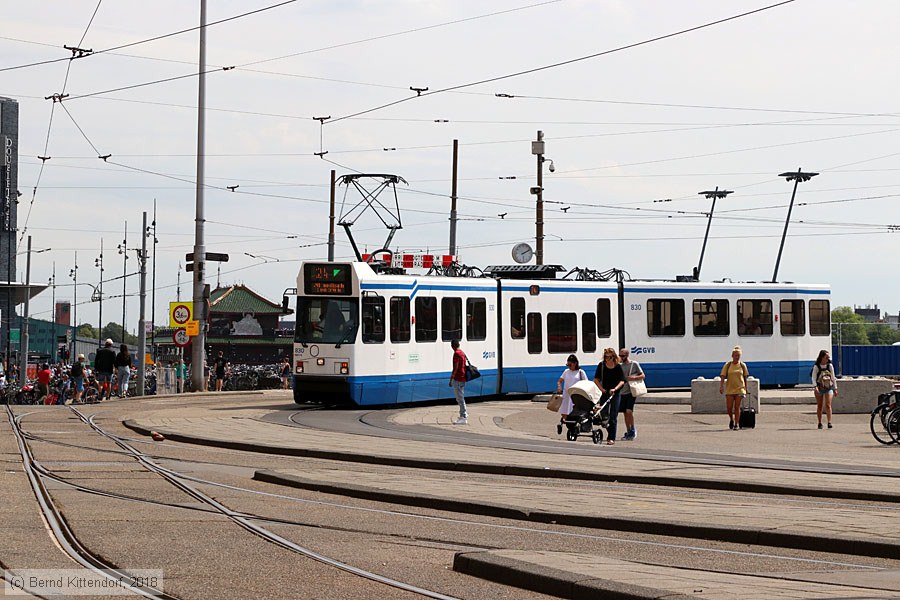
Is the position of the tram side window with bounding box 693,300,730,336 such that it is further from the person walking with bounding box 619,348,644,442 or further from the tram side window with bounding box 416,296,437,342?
the person walking with bounding box 619,348,644,442

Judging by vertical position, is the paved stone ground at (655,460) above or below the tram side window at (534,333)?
below

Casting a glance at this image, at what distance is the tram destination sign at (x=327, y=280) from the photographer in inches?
1172

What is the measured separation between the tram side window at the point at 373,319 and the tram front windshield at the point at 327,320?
21 centimetres

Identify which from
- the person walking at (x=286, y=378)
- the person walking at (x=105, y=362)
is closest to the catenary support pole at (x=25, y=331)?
the person walking at (x=286, y=378)

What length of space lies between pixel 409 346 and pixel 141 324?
76.7 ft

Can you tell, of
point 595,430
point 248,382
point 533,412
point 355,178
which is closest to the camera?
point 595,430

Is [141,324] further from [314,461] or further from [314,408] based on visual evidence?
[314,461]

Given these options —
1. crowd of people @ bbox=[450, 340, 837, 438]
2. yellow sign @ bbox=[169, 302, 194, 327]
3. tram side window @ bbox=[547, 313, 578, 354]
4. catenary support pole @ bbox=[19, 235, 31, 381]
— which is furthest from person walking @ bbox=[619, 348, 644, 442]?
catenary support pole @ bbox=[19, 235, 31, 381]

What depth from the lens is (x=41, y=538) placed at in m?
9.91

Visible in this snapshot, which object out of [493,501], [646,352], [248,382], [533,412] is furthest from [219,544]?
[248,382]

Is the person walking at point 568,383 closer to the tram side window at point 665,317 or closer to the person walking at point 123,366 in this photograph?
the tram side window at point 665,317

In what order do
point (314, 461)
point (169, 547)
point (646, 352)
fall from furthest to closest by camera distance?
point (646, 352) < point (314, 461) < point (169, 547)

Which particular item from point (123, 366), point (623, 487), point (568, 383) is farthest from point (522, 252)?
point (623, 487)

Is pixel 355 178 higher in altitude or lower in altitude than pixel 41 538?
higher
